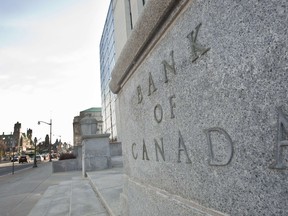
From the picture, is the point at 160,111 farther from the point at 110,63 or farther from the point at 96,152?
the point at 110,63

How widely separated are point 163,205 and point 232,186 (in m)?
1.09

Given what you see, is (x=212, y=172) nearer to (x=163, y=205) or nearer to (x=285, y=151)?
(x=285, y=151)

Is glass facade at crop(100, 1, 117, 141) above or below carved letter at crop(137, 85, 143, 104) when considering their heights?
above

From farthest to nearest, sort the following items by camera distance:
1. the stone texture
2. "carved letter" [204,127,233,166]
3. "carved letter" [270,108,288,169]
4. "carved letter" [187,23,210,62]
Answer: the stone texture → "carved letter" [187,23,210,62] → "carved letter" [204,127,233,166] → "carved letter" [270,108,288,169]

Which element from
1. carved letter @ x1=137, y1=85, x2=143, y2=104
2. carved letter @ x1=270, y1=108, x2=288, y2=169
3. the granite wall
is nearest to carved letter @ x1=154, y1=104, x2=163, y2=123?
the granite wall

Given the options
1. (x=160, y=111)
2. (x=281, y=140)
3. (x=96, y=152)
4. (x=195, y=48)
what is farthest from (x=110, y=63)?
(x=281, y=140)

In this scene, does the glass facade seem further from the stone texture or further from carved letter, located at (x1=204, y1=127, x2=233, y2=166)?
carved letter, located at (x1=204, y1=127, x2=233, y2=166)

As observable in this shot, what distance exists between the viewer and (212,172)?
179 cm

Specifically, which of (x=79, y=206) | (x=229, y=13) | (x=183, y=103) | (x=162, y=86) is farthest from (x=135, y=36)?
(x=79, y=206)

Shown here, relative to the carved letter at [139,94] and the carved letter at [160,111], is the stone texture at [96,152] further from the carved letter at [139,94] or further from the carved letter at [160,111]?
the carved letter at [160,111]

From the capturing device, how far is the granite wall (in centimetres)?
128

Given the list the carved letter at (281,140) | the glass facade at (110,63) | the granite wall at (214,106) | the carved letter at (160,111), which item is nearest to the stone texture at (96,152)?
the granite wall at (214,106)

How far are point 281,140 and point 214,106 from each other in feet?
1.78

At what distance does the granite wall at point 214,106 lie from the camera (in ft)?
4.21
